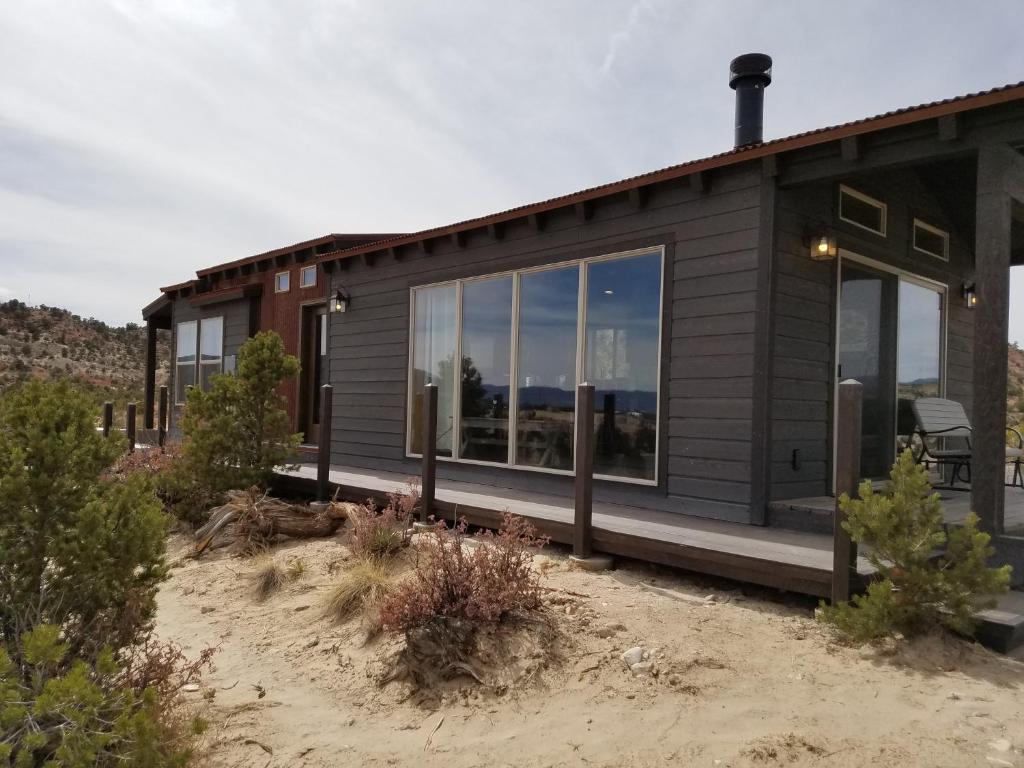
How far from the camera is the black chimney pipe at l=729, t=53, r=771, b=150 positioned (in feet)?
19.8

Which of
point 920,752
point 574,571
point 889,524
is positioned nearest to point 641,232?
point 574,571

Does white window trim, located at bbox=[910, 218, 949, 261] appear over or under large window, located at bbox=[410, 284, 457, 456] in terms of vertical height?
over

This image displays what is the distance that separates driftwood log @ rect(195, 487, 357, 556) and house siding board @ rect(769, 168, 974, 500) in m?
3.44

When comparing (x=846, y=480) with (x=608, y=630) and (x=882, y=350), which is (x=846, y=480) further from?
(x=882, y=350)

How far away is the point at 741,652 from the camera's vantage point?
3.02 m

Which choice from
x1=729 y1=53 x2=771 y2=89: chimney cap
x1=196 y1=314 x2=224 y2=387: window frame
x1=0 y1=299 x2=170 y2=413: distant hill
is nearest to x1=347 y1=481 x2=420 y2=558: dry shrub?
x1=729 y1=53 x2=771 y2=89: chimney cap

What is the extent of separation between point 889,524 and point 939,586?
12.7 inches

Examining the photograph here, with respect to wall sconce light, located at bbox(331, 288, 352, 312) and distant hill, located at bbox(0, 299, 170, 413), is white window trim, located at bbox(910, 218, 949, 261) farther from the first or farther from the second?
distant hill, located at bbox(0, 299, 170, 413)

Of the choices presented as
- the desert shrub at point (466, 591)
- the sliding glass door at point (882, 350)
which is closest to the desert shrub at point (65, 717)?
the desert shrub at point (466, 591)

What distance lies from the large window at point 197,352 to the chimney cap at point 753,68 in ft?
28.7

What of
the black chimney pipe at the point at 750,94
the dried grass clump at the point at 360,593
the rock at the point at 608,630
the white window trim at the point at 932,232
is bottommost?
the dried grass clump at the point at 360,593

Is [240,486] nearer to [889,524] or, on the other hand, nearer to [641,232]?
[641,232]

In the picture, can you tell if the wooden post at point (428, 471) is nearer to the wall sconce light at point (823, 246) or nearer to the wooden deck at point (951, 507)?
the wooden deck at point (951, 507)

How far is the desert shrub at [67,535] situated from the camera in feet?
7.77
